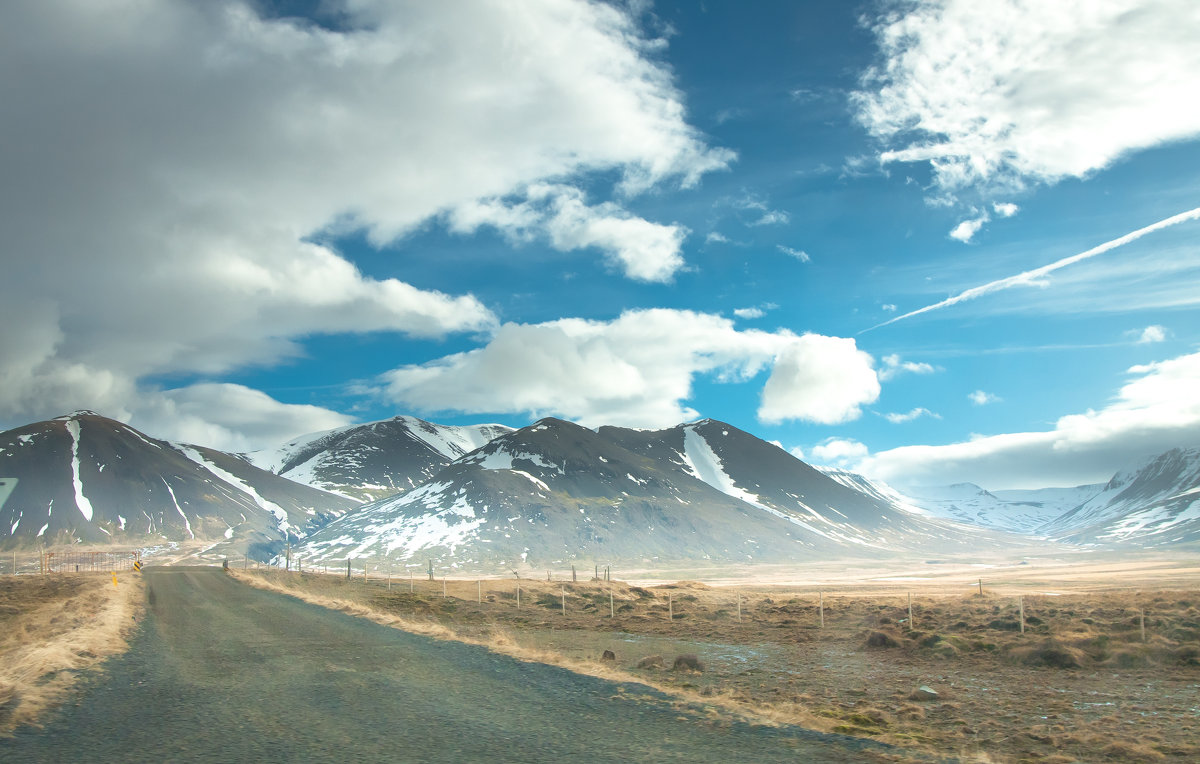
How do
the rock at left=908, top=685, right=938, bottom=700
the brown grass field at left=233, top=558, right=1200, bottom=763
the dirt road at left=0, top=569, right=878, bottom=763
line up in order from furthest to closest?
1. the rock at left=908, top=685, right=938, bottom=700
2. the brown grass field at left=233, top=558, right=1200, bottom=763
3. the dirt road at left=0, top=569, right=878, bottom=763

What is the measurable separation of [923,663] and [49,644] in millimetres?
34127

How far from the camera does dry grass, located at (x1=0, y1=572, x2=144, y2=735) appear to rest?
15555 mm

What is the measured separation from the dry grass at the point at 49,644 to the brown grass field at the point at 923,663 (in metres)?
12.6

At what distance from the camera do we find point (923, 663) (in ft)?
Result: 96.1

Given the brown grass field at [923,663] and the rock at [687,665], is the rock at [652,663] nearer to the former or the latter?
the brown grass field at [923,663]

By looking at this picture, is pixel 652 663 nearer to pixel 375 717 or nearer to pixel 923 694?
pixel 923 694

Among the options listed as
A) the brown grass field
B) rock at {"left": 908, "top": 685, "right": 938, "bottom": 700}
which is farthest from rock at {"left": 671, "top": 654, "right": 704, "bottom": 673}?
rock at {"left": 908, "top": 685, "right": 938, "bottom": 700}

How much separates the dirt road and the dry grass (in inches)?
32.8

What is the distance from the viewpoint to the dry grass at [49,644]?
51.0ft

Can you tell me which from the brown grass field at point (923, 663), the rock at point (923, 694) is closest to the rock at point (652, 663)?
the brown grass field at point (923, 663)

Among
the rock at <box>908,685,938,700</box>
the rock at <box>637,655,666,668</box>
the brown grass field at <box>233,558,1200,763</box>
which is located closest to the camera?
the brown grass field at <box>233,558,1200,763</box>

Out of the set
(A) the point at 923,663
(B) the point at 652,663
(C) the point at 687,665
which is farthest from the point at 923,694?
(A) the point at 923,663

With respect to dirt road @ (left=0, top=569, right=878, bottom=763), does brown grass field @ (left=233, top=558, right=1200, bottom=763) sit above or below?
below

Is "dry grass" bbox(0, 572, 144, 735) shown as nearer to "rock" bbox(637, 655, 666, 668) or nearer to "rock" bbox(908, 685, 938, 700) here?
"rock" bbox(637, 655, 666, 668)
